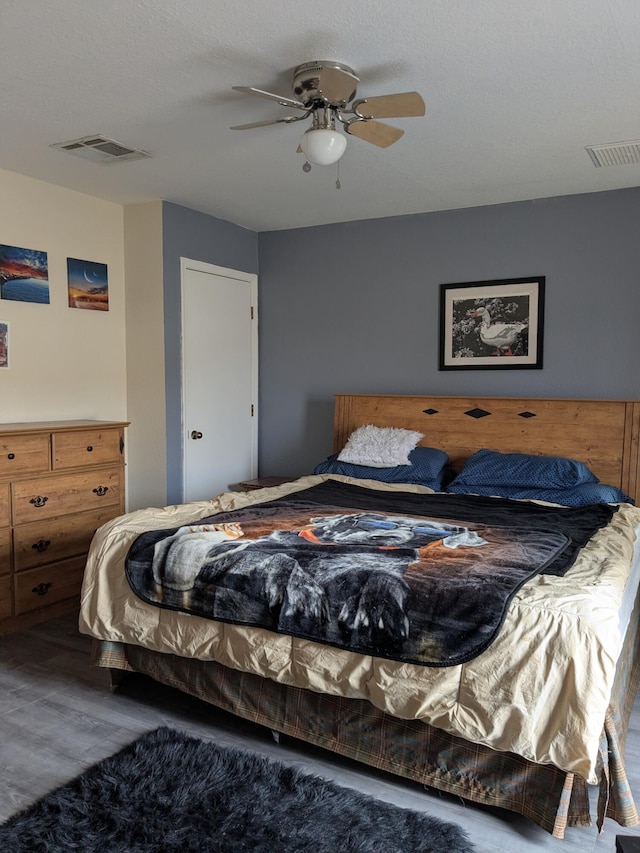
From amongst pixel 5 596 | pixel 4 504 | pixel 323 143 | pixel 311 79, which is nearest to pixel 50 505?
pixel 4 504

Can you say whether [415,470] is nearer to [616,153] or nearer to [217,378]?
[217,378]

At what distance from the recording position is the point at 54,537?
145 inches

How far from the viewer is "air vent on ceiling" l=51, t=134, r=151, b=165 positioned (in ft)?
10.5

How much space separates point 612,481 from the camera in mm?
3838

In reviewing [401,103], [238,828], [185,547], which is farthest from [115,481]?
[401,103]

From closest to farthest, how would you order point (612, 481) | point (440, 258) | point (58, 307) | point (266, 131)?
1. point (266, 131)
2. point (612, 481)
3. point (58, 307)
4. point (440, 258)

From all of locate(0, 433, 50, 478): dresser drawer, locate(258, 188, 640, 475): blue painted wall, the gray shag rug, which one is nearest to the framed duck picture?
locate(258, 188, 640, 475): blue painted wall

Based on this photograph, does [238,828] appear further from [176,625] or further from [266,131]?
[266,131]

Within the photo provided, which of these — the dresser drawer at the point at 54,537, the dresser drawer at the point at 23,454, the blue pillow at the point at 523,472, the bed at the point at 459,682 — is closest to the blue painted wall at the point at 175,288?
the dresser drawer at the point at 54,537

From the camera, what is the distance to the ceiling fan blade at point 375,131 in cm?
252

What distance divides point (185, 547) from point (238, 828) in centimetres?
94

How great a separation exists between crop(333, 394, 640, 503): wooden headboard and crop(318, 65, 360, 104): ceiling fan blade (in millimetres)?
2352

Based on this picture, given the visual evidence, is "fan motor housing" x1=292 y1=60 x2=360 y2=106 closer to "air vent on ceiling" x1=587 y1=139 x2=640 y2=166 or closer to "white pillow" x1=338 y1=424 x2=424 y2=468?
"air vent on ceiling" x1=587 y1=139 x2=640 y2=166

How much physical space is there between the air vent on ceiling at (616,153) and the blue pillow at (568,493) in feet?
5.62
